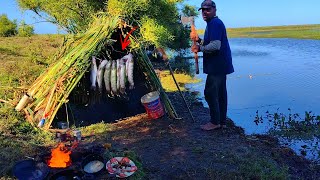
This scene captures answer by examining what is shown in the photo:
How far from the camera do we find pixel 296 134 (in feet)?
22.5

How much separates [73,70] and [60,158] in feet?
8.42

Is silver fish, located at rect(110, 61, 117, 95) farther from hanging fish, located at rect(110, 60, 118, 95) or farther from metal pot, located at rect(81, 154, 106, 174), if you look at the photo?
metal pot, located at rect(81, 154, 106, 174)

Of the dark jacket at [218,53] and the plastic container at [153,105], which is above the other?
the dark jacket at [218,53]

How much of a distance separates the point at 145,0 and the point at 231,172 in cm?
1013

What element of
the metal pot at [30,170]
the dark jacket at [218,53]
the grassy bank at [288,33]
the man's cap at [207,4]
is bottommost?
the grassy bank at [288,33]

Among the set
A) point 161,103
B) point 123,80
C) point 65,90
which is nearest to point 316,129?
point 161,103

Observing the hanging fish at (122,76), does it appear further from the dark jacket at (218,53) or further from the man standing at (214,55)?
the dark jacket at (218,53)

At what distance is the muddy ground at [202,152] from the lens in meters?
4.65

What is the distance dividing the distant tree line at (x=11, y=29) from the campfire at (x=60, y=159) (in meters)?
19.7

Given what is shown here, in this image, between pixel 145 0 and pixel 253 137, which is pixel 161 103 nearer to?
pixel 253 137

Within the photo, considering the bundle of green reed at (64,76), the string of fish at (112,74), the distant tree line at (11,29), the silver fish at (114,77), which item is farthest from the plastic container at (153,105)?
the distant tree line at (11,29)

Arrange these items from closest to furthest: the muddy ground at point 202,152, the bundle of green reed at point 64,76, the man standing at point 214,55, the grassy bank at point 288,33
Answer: the muddy ground at point 202,152 → the man standing at point 214,55 → the bundle of green reed at point 64,76 → the grassy bank at point 288,33

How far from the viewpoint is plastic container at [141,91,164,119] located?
23.3ft

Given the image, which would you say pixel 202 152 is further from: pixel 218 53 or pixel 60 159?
pixel 60 159
